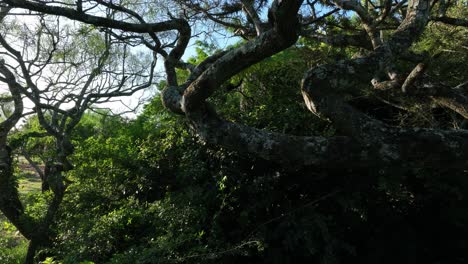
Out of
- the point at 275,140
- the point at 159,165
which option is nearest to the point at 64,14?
the point at 275,140

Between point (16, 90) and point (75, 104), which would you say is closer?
point (16, 90)

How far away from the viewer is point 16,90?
8383 mm

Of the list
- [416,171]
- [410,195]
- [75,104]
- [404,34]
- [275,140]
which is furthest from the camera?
[75,104]

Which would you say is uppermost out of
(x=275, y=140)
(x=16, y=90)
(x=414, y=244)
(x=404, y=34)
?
(x=16, y=90)

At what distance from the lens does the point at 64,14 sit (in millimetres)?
3633

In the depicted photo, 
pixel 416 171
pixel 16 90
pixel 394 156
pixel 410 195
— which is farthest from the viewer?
pixel 16 90

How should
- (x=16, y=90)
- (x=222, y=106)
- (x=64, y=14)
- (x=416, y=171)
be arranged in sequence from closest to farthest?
(x=64, y=14) < (x=416, y=171) < (x=222, y=106) < (x=16, y=90)

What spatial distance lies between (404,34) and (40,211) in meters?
7.48

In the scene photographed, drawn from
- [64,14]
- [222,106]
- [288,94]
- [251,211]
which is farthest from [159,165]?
[64,14]

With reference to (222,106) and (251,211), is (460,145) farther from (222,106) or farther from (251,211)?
(222,106)

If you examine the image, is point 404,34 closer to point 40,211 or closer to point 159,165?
point 159,165

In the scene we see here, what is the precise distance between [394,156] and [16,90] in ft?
27.8

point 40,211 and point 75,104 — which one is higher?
point 75,104

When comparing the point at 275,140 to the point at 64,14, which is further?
the point at 64,14
